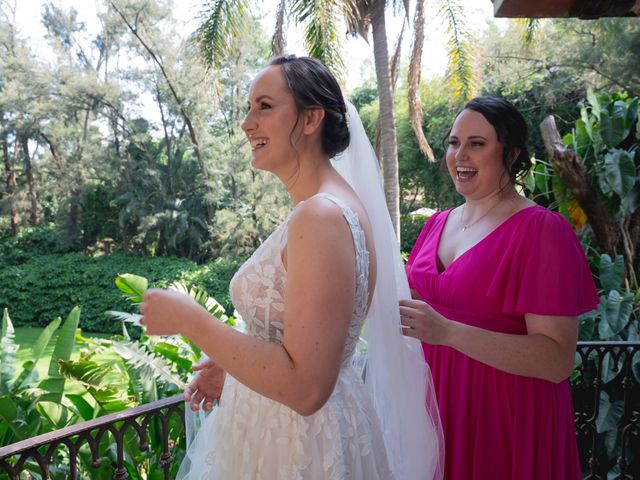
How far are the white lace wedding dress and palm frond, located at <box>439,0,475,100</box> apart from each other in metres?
9.58

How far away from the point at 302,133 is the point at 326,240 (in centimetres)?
37

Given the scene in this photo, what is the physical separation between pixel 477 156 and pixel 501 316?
536mm

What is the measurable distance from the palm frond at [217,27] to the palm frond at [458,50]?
12.3 ft

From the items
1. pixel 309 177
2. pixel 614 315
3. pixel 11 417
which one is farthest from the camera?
pixel 614 315

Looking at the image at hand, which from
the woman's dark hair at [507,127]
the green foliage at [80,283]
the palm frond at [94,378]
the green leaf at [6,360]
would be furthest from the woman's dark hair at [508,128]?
the green foliage at [80,283]

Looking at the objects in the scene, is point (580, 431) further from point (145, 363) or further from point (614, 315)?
point (145, 363)

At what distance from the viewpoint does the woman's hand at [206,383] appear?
1.65 metres

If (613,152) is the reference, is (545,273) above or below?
below

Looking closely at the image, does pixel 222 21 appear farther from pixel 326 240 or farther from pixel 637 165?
pixel 326 240

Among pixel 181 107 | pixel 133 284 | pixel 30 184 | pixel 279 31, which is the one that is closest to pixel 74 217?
pixel 30 184

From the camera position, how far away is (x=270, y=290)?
4.19ft

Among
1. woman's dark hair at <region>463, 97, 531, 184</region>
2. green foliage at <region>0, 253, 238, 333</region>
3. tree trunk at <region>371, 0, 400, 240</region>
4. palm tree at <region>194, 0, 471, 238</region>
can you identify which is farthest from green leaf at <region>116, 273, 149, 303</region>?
green foliage at <region>0, 253, 238, 333</region>

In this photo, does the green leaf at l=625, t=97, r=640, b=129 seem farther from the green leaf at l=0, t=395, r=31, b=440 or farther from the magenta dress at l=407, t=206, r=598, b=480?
the green leaf at l=0, t=395, r=31, b=440

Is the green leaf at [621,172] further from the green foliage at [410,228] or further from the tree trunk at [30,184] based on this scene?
the tree trunk at [30,184]
